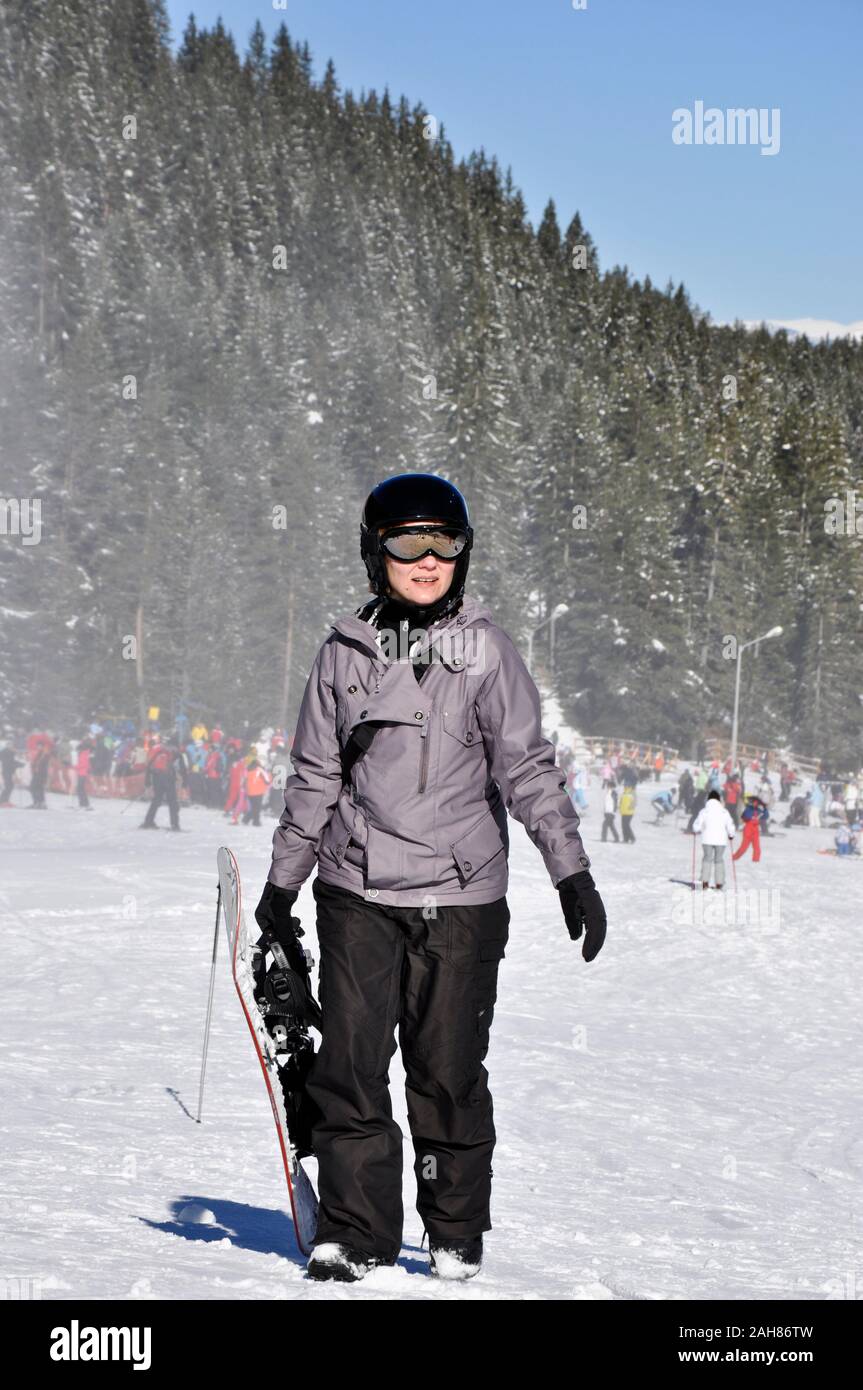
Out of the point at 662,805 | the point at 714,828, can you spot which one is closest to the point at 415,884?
the point at 714,828

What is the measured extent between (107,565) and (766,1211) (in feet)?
152

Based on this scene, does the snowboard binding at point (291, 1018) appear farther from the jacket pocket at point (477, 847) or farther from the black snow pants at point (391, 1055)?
the jacket pocket at point (477, 847)

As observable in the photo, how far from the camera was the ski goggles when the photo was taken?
3.83 meters

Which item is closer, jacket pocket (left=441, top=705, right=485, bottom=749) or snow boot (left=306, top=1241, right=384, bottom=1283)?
snow boot (left=306, top=1241, right=384, bottom=1283)

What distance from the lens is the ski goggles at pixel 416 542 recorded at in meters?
3.83

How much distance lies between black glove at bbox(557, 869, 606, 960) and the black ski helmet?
2.38ft

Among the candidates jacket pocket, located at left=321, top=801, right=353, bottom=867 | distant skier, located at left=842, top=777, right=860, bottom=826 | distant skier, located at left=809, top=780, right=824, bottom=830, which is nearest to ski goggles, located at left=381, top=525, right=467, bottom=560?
jacket pocket, located at left=321, top=801, right=353, bottom=867

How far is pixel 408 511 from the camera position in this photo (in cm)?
382

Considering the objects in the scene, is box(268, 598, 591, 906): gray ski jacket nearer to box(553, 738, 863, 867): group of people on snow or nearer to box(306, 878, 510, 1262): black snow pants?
box(306, 878, 510, 1262): black snow pants

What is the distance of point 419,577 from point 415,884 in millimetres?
730

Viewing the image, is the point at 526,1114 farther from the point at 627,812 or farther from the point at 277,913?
the point at 627,812

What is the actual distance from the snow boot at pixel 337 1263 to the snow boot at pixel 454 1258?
17 cm

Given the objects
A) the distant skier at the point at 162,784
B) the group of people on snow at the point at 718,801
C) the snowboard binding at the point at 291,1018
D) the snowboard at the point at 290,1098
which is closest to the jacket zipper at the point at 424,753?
the snowboard binding at the point at 291,1018
